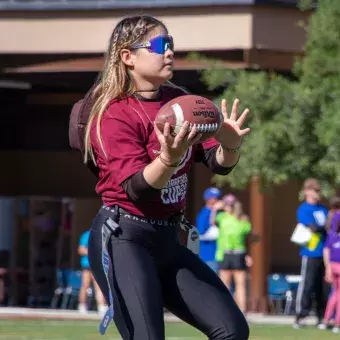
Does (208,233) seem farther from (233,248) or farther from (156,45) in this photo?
(156,45)

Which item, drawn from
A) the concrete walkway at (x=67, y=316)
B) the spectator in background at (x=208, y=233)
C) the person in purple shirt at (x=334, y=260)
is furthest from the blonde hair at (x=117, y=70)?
the spectator in background at (x=208, y=233)

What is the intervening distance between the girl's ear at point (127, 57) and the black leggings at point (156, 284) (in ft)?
2.34

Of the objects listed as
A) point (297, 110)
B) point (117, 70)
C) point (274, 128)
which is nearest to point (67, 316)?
point (274, 128)

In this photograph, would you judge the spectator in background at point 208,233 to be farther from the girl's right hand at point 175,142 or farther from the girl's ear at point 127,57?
the girl's right hand at point 175,142

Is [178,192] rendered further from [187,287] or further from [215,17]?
[215,17]

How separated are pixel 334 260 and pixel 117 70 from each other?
33.5 feet

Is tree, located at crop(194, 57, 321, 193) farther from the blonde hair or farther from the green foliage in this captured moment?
the blonde hair

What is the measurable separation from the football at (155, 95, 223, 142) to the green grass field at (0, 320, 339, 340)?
7.48m

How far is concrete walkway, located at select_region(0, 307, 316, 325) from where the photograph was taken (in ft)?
56.7

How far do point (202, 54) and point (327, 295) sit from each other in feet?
15.0

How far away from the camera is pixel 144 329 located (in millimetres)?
5605

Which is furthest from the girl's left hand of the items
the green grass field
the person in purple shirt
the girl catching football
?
the person in purple shirt

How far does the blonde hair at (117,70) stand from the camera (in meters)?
5.80

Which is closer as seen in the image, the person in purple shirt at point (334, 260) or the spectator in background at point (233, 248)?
the person in purple shirt at point (334, 260)
